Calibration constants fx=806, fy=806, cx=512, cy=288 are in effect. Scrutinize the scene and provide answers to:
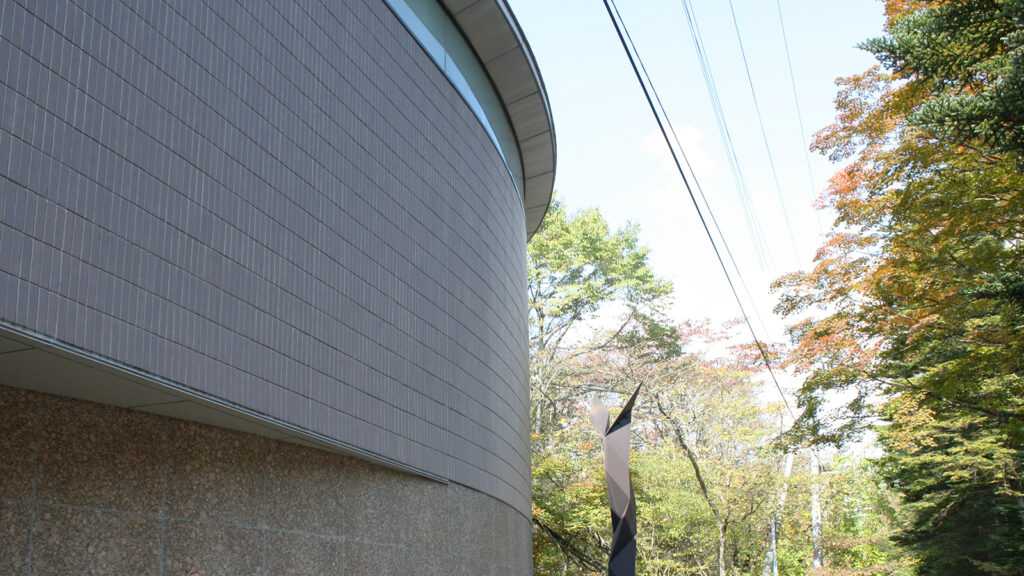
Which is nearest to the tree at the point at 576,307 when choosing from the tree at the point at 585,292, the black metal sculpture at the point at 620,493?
the tree at the point at 585,292

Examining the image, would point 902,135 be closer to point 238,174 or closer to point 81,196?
point 238,174

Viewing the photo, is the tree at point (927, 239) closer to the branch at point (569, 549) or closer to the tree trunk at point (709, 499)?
the tree trunk at point (709, 499)

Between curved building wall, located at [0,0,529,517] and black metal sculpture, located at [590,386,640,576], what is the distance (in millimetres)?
4115

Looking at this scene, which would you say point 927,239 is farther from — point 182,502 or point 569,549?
point 569,549

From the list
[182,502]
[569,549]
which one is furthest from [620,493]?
[569,549]

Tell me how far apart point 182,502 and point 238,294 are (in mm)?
1731

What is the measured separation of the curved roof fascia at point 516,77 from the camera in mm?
13031

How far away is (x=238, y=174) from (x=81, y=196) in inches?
71.4

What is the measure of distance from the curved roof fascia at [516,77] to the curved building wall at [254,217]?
1518 millimetres

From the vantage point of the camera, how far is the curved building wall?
16.9 feet

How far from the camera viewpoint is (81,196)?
5.29 m

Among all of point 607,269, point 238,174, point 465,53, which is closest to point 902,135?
point 465,53

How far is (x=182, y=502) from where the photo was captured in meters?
6.48

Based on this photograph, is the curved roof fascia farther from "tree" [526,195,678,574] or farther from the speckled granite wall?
"tree" [526,195,678,574]
